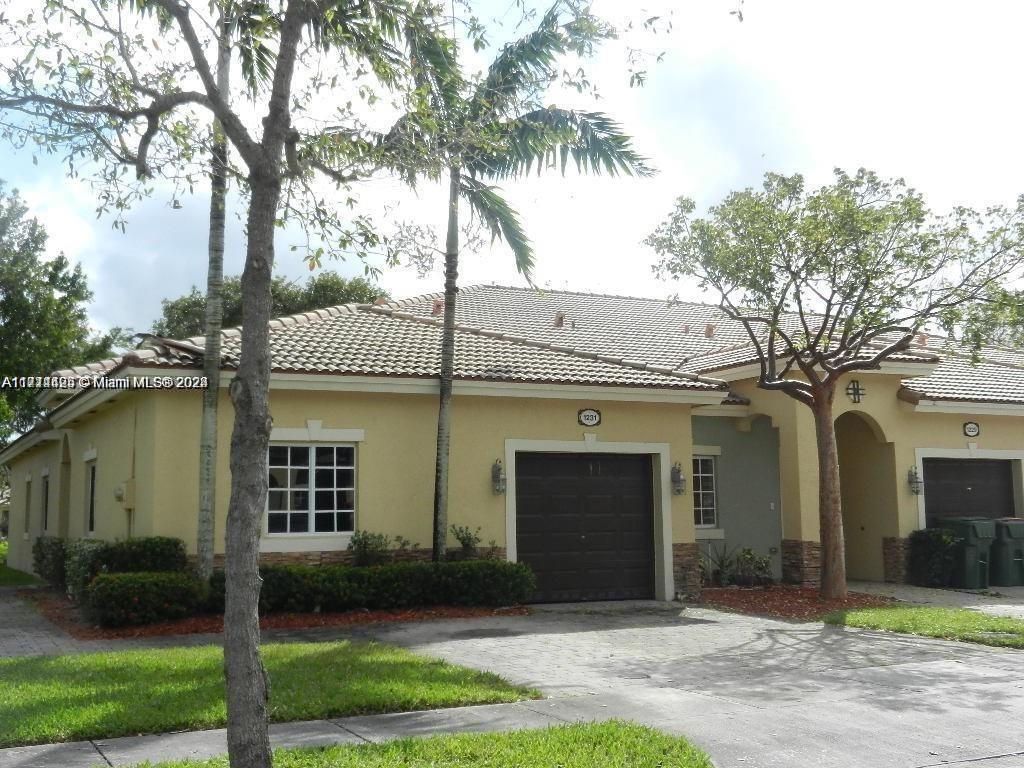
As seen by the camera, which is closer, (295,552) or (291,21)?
(291,21)

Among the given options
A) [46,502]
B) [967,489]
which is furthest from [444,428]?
[46,502]

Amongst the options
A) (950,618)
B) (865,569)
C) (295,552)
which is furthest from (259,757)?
(865,569)

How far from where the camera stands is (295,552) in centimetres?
1380

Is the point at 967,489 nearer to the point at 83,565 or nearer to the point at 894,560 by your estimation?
the point at 894,560

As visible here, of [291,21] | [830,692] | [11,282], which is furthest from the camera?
[11,282]

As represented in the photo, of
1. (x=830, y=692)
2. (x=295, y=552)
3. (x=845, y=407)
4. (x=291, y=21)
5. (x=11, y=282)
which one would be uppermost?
(x=11, y=282)

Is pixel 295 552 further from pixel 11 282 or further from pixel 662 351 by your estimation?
pixel 11 282

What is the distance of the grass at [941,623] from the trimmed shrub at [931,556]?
12.0ft

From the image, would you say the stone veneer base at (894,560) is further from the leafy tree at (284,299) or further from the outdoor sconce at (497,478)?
the leafy tree at (284,299)

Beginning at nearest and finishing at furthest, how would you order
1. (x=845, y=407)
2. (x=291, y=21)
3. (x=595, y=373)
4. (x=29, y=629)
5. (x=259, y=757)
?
(x=259, y=757) < (x=291, y=21) < (x=29, y=629) < (x=595, y=373) < (x=845, y=407)

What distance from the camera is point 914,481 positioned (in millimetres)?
18969

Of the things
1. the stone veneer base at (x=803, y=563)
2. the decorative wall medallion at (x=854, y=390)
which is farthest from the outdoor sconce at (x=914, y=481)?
the stone veneer base at (x=803, y=563)

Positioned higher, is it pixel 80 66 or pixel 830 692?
pixel 80 66

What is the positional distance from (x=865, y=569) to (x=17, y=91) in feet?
57.6
